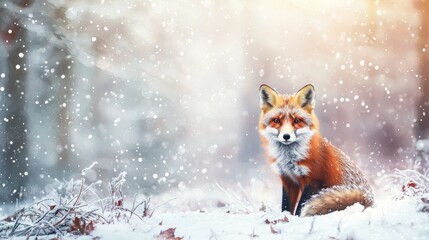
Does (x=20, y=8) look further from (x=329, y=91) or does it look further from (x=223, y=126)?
(x=329, y=91)

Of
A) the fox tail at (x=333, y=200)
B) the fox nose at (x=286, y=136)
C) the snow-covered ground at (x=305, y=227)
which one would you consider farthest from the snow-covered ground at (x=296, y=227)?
the fox nose at (x=286, y=136)

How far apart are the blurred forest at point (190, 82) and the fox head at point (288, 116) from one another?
0.62m

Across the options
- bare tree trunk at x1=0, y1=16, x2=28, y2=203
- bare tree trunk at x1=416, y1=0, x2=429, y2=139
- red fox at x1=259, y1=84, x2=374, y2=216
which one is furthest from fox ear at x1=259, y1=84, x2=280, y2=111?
bare tree trunk at x1=0, y1=16, x2=28, y2=203

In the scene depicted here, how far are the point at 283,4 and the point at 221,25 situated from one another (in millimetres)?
744

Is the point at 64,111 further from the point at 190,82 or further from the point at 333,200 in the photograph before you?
the point at 333,200

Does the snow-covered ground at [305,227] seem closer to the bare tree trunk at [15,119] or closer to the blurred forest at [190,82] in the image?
the blurred forest at [190,82]

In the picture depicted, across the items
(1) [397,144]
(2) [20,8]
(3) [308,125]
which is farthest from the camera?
(2) [20,8]

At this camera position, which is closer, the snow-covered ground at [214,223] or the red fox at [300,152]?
the snow-covered ground at [214,223]

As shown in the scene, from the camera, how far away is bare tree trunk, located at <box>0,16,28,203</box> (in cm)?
490

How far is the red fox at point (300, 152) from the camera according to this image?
9.25 ft

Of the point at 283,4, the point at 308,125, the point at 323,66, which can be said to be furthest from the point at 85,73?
the point at 308,125

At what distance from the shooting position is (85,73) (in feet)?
17.5

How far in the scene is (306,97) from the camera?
9.48 ft

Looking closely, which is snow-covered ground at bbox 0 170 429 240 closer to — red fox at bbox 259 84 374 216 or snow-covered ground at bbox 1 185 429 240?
snow-covered ground at bbox 1 185 429 240
